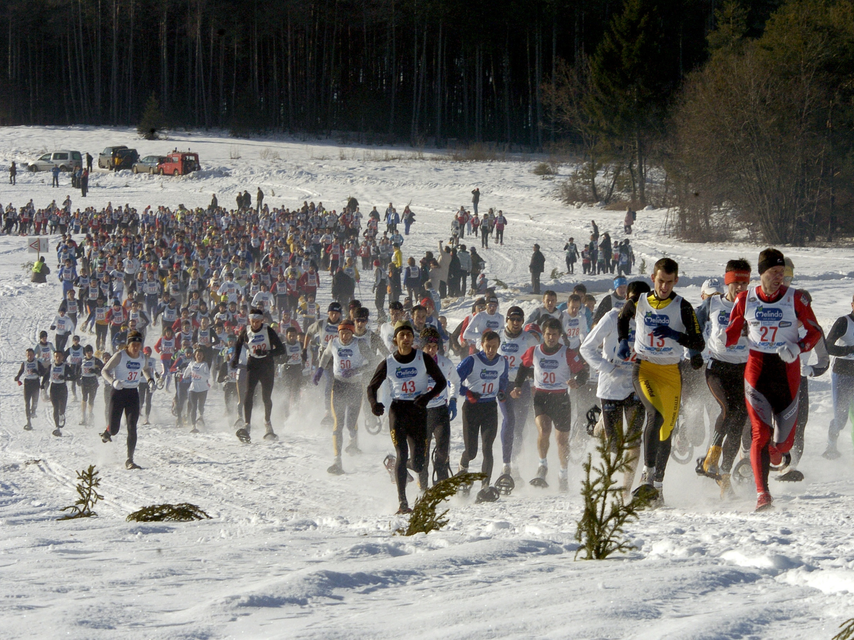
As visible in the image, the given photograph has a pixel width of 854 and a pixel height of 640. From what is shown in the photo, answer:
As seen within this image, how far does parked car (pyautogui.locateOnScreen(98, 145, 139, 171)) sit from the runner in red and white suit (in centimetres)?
5245

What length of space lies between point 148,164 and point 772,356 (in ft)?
166

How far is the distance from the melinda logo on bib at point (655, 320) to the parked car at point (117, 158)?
5198cm

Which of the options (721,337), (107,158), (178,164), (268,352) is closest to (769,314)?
(721,337)

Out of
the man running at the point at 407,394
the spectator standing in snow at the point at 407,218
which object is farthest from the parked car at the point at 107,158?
→ the man running at the point at 407,394

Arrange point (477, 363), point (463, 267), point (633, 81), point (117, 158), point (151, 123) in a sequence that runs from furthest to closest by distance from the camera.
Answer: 1. point (151, 123)
2. point (117, 158)
3. point (633, 81)
4. point (463, 267)
5. point (477, 363)

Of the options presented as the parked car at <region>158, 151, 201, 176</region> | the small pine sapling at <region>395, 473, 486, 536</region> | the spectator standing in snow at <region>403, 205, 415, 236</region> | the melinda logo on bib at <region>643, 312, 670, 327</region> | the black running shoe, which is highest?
the parked car at <region>158, 151, 201, 176</region>

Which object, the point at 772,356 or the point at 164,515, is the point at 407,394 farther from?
the point at 772,356

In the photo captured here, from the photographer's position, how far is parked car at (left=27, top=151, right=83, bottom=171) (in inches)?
2115

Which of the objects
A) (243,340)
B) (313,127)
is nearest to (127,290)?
(243,340)

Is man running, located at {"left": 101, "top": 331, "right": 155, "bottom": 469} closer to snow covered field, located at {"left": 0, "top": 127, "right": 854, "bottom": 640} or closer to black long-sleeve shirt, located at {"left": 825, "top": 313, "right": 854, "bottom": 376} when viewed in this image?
snow covered field, located at {"left": 0, "top": 127, "right": 854, "bottom": 640}

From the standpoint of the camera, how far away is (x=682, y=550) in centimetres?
495

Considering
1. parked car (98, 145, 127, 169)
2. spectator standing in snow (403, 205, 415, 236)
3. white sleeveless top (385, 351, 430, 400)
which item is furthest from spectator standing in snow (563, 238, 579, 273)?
parked car (98, 145, 127, 169)

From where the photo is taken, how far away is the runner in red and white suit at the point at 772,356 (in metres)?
6.31

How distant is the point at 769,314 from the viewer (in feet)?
20.9
